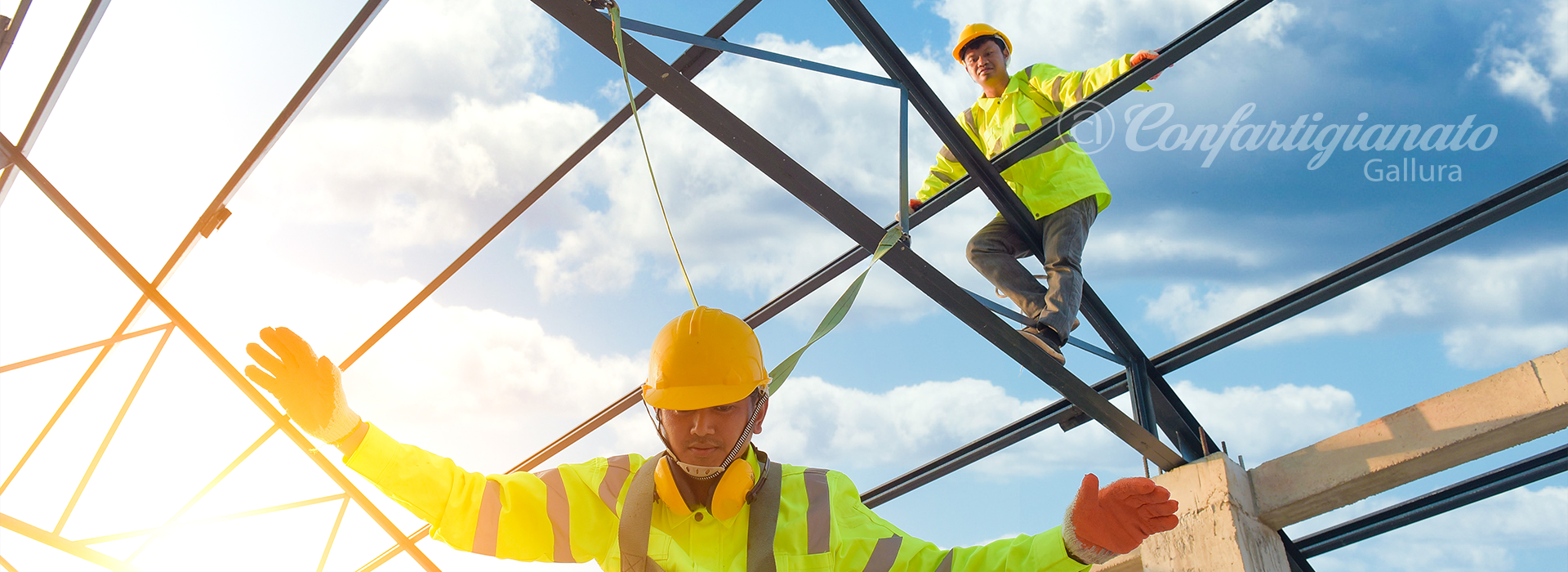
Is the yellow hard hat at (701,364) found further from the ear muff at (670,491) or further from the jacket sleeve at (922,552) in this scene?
the jacket sleeve at (922,552)

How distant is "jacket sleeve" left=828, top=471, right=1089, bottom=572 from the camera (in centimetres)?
205

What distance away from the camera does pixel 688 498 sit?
82.0 inches

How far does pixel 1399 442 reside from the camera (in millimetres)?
4402

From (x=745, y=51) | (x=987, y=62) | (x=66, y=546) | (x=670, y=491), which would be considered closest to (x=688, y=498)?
(x=670, y=491)

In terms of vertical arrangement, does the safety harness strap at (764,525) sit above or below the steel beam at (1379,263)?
below

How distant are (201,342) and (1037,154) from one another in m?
5.25

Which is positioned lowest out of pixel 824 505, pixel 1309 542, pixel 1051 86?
pixel 824 505

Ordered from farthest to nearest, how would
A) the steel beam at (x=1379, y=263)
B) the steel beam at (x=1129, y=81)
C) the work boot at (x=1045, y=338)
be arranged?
the work boot at (x=1045, y=338), the steel beam at (x=1379, y=263), the steel beam at (x=1129, y=81)

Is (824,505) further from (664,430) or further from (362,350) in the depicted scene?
(362,350)

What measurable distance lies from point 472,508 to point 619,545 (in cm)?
33

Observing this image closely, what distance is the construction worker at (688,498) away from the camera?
6.18 ft

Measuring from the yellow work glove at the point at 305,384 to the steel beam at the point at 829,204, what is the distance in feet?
4.68

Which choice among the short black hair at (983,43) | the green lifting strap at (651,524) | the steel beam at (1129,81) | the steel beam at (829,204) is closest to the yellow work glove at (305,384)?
the green lifting strap at (651,524)

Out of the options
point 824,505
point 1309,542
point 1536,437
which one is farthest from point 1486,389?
point 824,505
